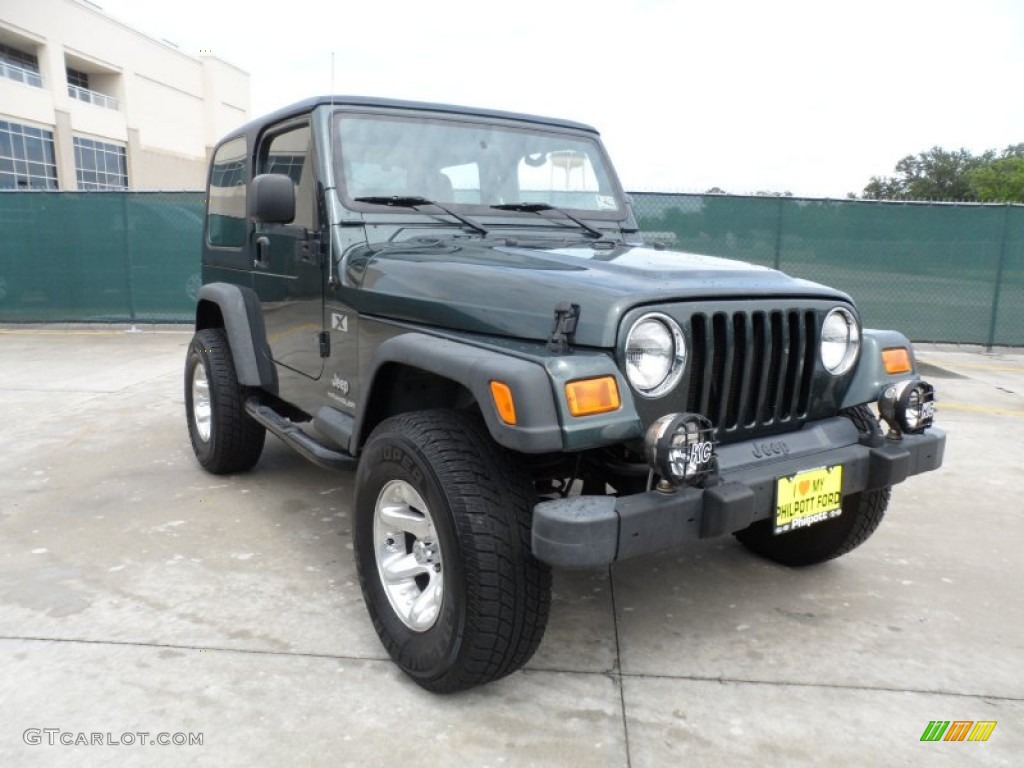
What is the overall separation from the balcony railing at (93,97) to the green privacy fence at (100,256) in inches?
1347

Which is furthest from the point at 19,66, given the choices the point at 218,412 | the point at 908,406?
the point at 908,406

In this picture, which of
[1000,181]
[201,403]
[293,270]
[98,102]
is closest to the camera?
[293,270]

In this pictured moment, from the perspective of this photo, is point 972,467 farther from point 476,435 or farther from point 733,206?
point 733,206

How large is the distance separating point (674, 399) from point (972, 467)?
3.69 meters

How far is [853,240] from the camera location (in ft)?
32.8

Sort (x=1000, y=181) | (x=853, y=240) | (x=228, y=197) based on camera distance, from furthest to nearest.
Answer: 1. (x=1000, y=181)
2. (x=853, y=240)
3. (x=228, y=197)

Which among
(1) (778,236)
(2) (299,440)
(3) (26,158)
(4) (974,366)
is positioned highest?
(3) (26,158)

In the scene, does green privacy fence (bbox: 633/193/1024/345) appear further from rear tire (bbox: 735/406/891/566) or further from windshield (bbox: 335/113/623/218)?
rear tire (bbox: 735/406/891/566)

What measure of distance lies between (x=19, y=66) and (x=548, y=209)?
139ft

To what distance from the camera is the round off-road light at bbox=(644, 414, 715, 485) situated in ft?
7.09

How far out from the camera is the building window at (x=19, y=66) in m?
34.8

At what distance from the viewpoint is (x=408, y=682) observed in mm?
2627

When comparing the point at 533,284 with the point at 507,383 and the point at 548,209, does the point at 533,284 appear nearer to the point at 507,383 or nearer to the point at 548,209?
the point at 507,383

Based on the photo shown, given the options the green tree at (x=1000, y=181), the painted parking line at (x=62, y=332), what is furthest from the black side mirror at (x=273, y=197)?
the green tree at (x=1000, y=181)
